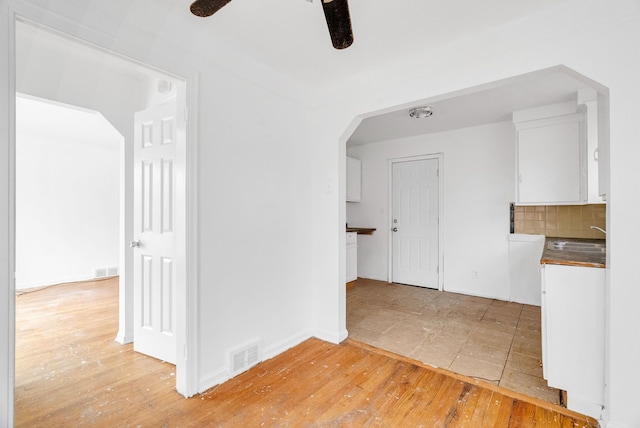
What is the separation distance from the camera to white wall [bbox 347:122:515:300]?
4.00 m

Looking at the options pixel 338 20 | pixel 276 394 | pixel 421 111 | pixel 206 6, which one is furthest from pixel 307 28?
pixel 276 394

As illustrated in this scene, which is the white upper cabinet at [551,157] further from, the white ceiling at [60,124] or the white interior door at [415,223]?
the white ceiling at [60,124]

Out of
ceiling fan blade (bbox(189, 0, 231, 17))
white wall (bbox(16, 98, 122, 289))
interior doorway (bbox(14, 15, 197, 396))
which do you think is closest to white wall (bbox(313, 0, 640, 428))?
ceiling fan blade (bbox(189, 0, 231, 17))

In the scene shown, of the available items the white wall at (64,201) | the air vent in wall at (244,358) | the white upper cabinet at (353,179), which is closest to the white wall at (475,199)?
the white upper cabinet at (353,179)

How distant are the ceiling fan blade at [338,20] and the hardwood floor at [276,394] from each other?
6.70 feet

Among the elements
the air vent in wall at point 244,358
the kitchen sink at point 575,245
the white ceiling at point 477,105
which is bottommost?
the air vent in wall at point 244,358

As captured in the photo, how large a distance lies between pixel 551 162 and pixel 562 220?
0.81m

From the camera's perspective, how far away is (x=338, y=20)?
1.26 metres

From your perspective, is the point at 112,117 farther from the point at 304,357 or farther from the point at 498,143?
the point at 498,143

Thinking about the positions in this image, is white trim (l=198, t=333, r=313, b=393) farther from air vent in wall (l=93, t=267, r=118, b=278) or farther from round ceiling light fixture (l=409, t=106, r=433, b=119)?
air vent in wall (l=93, t=267, r=118, b=278)

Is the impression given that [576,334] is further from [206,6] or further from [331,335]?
[206,6]

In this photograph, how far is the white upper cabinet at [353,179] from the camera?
5.01 meters

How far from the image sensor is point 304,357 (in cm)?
250

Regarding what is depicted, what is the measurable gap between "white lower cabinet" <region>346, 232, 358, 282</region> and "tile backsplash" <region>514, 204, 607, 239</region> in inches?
89.7
